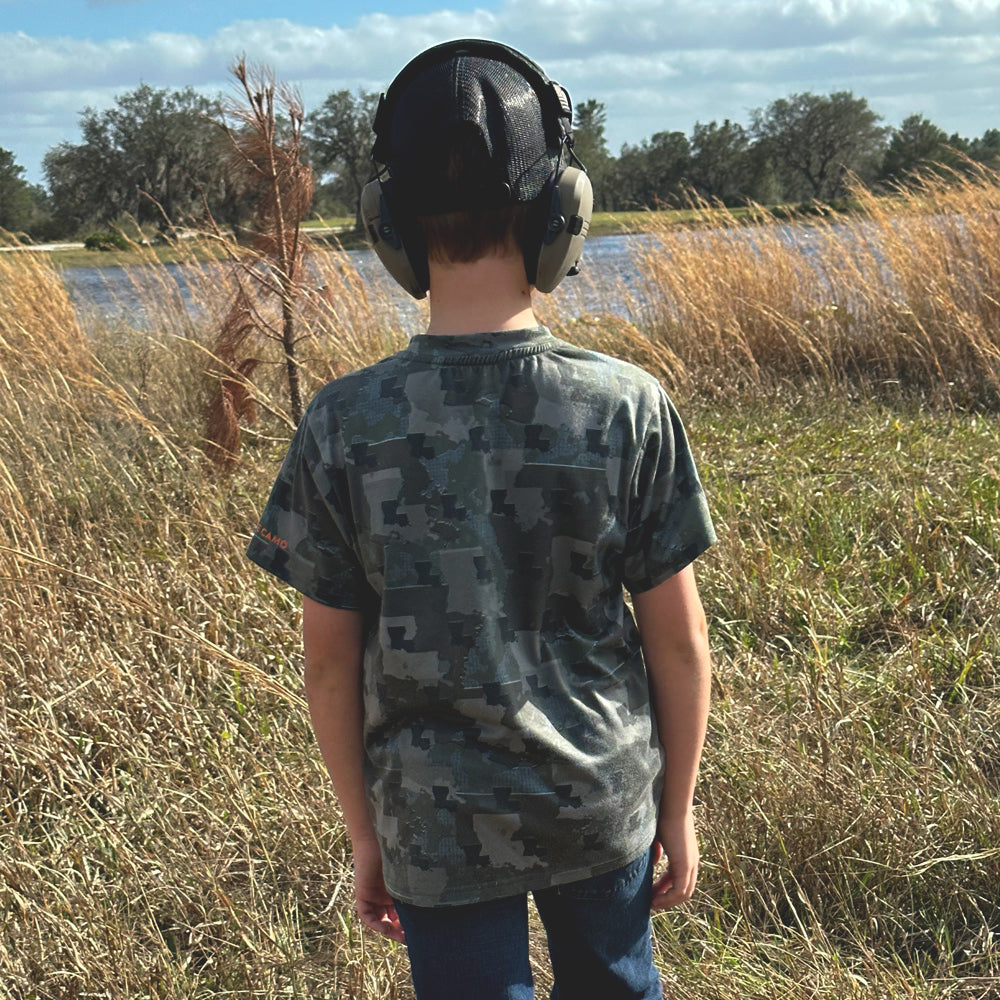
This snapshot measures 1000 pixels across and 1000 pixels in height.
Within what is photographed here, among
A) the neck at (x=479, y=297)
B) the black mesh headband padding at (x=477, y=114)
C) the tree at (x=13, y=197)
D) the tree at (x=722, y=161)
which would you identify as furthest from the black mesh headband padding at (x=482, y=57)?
the tree at (x=722, y=161)

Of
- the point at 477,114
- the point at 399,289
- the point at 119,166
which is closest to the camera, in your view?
the point at 477,114

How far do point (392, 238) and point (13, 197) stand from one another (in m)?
43.8

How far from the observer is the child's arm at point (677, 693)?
1137 millimetres

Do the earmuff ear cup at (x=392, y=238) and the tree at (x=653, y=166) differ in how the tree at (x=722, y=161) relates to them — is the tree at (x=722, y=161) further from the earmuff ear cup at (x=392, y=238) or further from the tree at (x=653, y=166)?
the earmuff ear cup at (x=392, y=238)

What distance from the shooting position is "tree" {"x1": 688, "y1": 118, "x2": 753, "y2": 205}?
54406 mm

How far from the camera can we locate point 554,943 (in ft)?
3.87

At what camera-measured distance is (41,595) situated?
3094 mm

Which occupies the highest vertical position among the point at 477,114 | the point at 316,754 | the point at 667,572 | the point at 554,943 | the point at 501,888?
the point at 477,114

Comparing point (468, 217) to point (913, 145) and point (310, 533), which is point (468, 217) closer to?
point (310, 533)

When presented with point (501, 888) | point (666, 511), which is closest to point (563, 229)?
point (666, 511)

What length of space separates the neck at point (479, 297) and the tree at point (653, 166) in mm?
46058

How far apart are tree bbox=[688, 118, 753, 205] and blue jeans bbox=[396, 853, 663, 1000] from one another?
54.9m

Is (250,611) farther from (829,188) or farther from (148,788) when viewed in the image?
(829,188)

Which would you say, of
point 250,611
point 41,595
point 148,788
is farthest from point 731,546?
point 41,595
